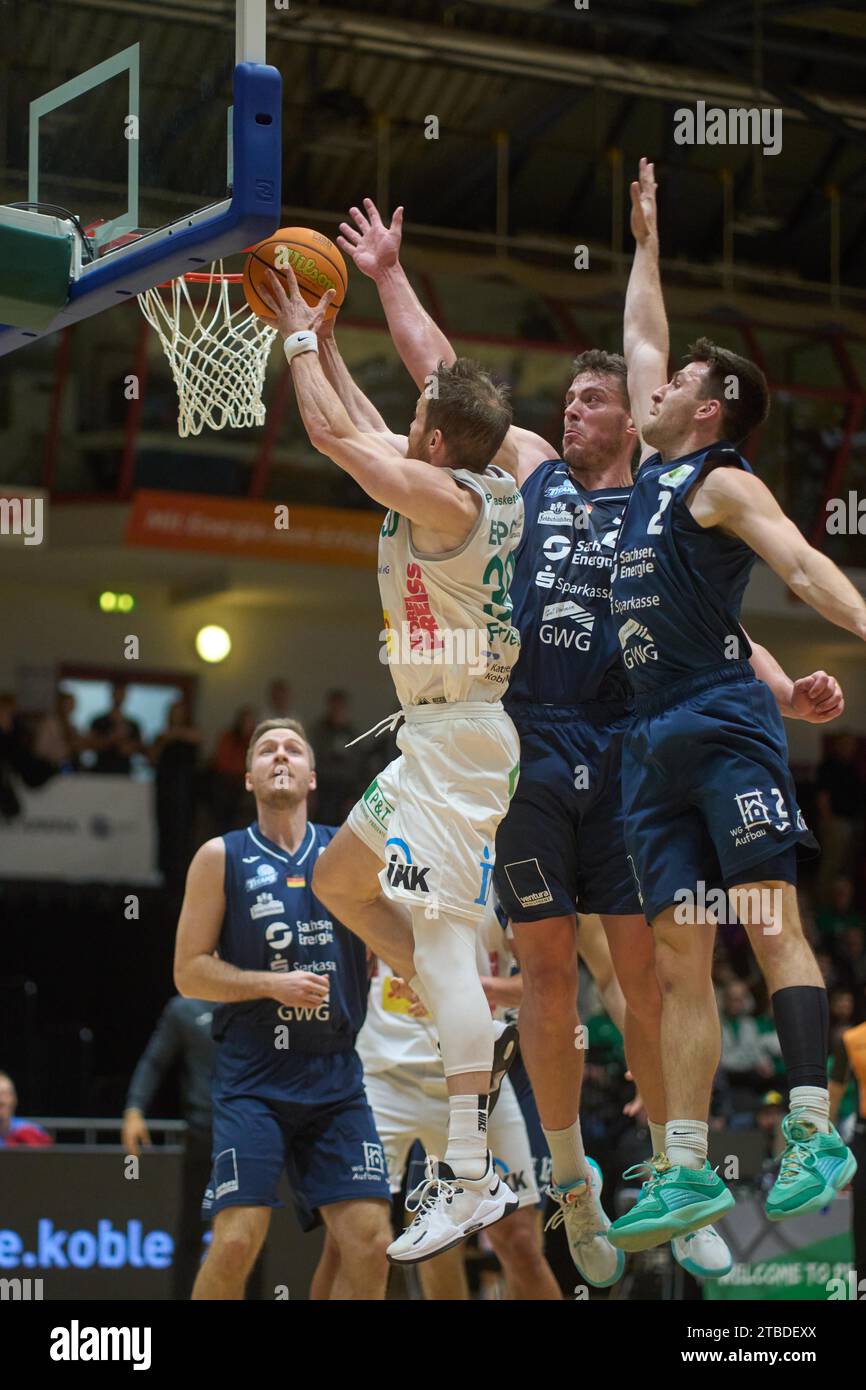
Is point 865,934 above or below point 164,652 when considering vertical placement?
below

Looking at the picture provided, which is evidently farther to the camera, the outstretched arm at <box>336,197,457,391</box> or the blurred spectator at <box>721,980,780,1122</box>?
the blurred spectator at <box>721,980,780,1122</box>

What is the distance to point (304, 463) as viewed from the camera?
63.8 ft

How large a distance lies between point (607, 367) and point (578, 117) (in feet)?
47.5

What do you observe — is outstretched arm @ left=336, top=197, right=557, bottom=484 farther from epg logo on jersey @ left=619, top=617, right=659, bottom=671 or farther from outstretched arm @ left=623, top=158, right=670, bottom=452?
epg logo on jersey @ left=619, top=617, right=659, bottom=671

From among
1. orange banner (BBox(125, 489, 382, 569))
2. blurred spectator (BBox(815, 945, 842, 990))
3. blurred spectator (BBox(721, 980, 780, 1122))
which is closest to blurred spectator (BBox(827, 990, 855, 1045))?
blurred spectator (BBox(721, 980, 780, 1122))

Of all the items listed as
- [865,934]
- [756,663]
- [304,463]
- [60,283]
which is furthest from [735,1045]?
[60,283]

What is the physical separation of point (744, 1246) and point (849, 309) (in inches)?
519

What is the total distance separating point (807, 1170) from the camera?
6035 millimetres

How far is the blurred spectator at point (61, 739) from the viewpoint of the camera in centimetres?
1814

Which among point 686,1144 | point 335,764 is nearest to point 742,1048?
point 335,764

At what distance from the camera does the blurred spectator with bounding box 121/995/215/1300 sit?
1070 centimetres

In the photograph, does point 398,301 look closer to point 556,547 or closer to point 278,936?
point 556,547

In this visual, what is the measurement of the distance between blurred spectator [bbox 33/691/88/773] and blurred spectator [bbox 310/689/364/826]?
7.91 feet
